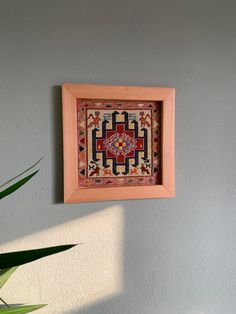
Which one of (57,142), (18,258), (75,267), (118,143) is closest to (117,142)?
(118,143)

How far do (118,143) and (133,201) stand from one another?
0.21m

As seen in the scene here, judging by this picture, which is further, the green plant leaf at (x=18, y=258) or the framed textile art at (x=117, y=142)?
the framed textile art at (x=117, y=142)

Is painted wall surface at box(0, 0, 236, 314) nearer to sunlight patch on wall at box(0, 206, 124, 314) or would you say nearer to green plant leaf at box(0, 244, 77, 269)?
sunlight patch on wall at box(0, 206, 124, 314)

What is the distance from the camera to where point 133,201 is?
115cm

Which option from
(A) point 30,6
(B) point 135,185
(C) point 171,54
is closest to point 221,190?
(B) point 135,185

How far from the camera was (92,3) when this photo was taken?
1.09 meters

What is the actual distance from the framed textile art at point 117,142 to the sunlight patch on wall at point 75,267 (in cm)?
10

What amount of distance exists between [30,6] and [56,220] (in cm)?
71

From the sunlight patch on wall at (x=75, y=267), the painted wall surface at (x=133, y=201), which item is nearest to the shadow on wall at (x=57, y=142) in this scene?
the painted wall surface at (x=133, y=201)

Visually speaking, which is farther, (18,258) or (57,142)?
(57,142)

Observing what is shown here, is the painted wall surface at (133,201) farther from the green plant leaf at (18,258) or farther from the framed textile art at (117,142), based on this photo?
the green plant leaf at (18,258)

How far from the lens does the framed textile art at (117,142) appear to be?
107 centimetres

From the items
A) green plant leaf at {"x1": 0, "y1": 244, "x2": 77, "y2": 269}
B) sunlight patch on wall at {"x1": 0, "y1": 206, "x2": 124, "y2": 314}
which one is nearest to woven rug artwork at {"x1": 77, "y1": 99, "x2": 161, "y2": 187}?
sunlight patch on wall at {"x1": 0, "y1": 206, "x2": 124, "y2": 314}

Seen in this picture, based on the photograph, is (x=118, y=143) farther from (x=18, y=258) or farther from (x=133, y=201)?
(x=18, y=258)
